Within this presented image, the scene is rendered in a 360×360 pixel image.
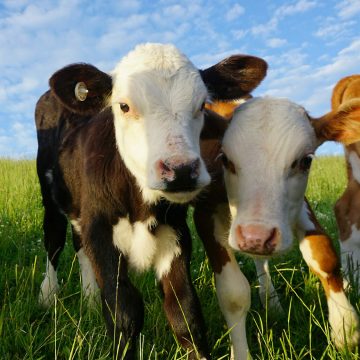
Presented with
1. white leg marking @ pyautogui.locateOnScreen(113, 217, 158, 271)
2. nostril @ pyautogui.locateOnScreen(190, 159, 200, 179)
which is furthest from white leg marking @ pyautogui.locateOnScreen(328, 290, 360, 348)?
nostril @ pyautogui.locateOnScreen(190, 159, 200, 179)

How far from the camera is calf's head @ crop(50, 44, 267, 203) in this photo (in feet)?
8.95

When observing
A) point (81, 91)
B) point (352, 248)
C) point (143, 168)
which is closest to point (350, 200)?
point (352, 248)

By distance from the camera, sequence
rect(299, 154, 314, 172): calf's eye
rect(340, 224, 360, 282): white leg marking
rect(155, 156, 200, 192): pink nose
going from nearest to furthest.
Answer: rect(155, 156, 200, 192): pink nose < rect(299, 154, 314, 172): calf's eye < rect(340, 224, 360, 282): white leg marking

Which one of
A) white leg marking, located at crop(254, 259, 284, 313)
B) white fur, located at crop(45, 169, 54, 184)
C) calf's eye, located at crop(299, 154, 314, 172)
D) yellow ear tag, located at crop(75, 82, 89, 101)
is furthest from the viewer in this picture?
white fur, located at crop(45, 169, 54, 184)

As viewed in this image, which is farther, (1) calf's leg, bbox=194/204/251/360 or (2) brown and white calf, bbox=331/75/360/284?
(2) brown and white calf, bbox=331/75/360/284

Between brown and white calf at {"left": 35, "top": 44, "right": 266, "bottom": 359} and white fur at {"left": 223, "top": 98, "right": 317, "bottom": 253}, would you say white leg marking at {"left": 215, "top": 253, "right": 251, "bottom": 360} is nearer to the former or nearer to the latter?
brown and white calf at {"left": 35, "top": 44, "right": 266, "bottom": 359}

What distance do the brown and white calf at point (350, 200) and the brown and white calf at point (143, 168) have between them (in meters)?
1.88

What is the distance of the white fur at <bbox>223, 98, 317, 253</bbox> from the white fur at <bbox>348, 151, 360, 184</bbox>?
1.89 metres

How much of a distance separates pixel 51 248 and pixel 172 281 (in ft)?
7.91

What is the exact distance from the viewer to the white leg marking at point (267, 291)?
14.1 ft

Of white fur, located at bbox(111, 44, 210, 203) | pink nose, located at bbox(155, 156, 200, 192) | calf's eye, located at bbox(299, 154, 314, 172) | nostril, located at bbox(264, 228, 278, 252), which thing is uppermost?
white fur, located at bbox(111, 44, 210, 203)

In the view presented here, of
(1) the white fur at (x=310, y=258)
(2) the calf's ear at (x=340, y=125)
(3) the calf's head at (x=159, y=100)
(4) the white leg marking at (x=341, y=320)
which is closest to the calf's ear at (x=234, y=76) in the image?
(3) the calf's head at (x=159, y=100)

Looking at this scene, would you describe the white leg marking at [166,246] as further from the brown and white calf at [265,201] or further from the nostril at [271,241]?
the nostril at [271,241]

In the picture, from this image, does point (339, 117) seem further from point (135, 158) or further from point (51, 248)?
point (51, 248)
